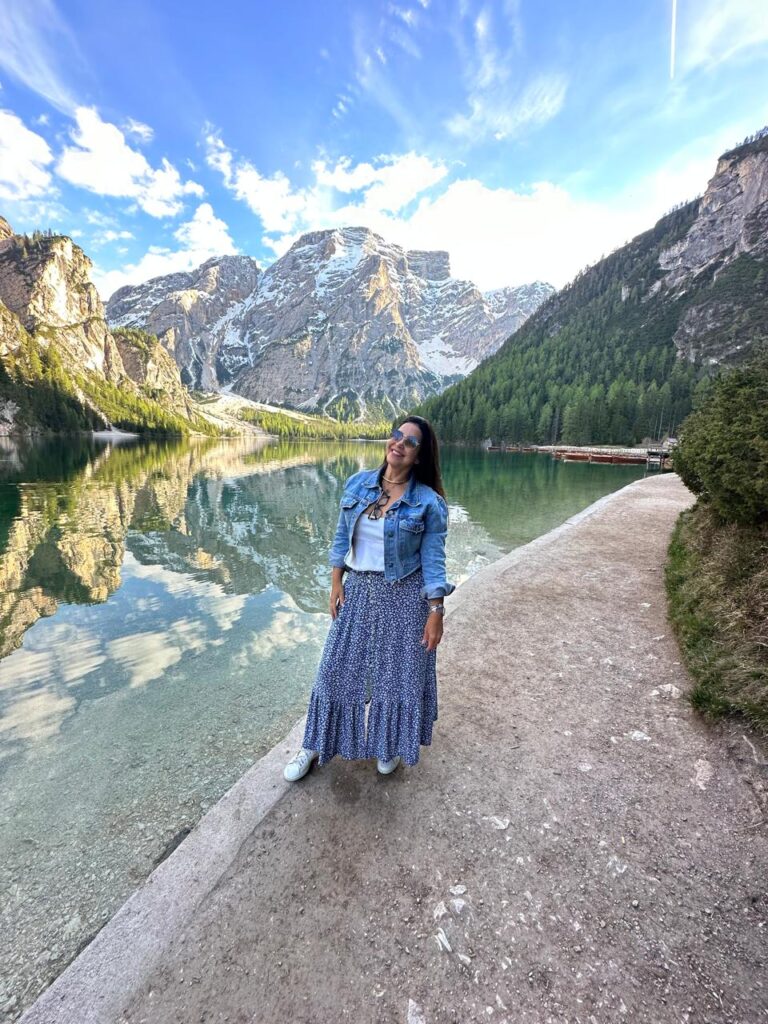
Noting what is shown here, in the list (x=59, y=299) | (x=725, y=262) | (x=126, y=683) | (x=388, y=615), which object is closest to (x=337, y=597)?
(x=388, y=615)

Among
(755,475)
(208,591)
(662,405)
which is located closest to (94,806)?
(208,591)

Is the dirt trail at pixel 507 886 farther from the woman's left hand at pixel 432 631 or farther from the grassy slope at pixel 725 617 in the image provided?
the woman's left hand at pixel 432 631

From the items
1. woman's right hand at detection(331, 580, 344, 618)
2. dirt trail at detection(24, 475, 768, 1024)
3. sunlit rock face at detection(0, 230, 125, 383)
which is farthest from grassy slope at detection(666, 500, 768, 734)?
sunlit rock face at detection(0, 230, 125, 383)

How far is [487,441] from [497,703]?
11923cm

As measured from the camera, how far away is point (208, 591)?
11.7 metres

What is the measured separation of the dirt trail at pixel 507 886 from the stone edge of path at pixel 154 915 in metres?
0.09

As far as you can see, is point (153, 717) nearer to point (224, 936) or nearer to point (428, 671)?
point (224, 936)

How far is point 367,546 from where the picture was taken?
3.79 meters

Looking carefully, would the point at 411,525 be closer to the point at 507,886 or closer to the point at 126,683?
the point at 507,886

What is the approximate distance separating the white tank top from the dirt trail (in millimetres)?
2014

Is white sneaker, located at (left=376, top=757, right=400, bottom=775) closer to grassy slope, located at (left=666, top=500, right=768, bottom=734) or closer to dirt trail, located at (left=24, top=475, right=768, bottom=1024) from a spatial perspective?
dirt trail, located at (left=24, top=475, right=768, bottom=1024)

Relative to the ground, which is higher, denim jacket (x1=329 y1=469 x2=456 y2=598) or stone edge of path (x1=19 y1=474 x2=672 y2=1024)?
denim jacket (x1=329 y1=469 x2=456 y2=598)

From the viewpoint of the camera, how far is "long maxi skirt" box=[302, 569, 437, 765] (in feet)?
12.3

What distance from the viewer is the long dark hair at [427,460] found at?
12.5 ft
